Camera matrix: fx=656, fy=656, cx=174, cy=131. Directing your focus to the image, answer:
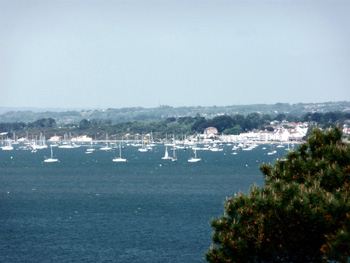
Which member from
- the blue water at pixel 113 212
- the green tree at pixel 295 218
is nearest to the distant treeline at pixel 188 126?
the blue water at pixel 113 212

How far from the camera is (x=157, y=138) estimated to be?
161375mm

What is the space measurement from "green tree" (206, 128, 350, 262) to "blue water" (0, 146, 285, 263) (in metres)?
15.5

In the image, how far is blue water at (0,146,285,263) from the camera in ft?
98.2

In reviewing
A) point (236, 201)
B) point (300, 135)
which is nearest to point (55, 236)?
point (236, 201)

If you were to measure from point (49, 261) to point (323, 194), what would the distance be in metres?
19.0

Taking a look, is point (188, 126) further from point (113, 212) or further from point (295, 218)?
point (295, 218)

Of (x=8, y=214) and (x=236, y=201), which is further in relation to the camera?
(x=8, y=214)

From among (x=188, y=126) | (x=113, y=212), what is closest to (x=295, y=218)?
(x=113, y=212)

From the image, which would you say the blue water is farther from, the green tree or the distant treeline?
the distant treeline

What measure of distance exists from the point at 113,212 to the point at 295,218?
31.0 m

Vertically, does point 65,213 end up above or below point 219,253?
below

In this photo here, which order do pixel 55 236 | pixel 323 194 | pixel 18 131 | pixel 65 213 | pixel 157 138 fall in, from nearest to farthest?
pixel 323 194
pixel 55 236
pixel 65 213
pixel 157 138
pixel 18 131

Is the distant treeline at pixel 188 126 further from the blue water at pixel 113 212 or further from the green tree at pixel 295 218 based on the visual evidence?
the green tree at pixel 295 218

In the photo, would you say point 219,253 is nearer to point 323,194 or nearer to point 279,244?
point 279,244
